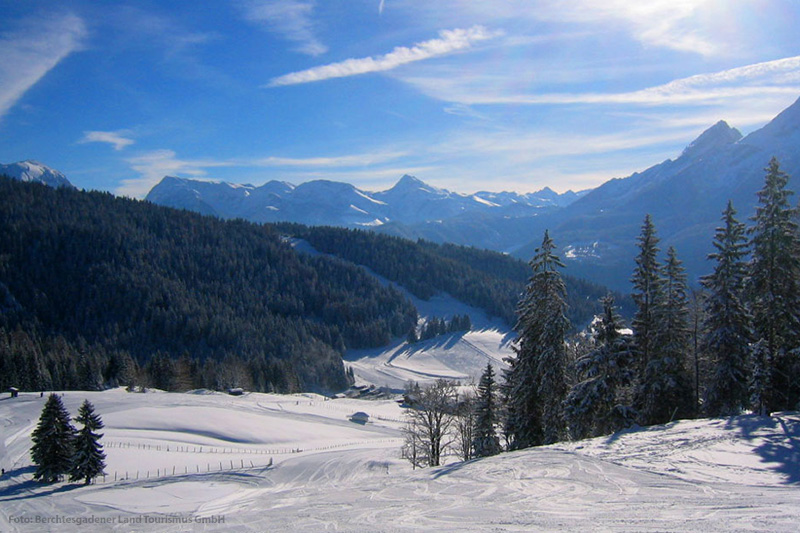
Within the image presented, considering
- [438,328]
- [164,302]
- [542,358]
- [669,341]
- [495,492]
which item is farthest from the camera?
[438,328]

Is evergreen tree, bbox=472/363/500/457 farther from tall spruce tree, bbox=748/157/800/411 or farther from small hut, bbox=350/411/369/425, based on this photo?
small hut, bbox=350/411/369/425

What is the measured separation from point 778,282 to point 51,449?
4517 cm

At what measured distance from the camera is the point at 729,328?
2786 cm

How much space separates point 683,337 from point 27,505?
38289mm

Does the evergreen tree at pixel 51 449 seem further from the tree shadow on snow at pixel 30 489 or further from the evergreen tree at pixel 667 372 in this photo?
the evergreen tree at pixel 667 372

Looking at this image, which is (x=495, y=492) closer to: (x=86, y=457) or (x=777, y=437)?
(x=777, y=437)

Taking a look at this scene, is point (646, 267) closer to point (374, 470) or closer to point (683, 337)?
point (683, 337)

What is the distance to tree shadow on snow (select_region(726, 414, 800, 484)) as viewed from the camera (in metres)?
16.1

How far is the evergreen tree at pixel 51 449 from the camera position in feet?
104

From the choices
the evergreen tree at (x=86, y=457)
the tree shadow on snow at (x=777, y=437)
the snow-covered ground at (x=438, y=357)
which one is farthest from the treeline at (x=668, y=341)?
the snow-covered ground at (x=438, y=357)

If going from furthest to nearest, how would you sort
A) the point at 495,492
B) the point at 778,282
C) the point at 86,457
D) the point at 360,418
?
the point at 360,418, the point at 86,457, the point at 778,282, the point at 495,492

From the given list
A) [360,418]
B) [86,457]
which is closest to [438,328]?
[360,418]

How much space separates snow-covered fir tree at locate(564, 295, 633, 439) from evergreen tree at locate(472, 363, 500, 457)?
289 inches

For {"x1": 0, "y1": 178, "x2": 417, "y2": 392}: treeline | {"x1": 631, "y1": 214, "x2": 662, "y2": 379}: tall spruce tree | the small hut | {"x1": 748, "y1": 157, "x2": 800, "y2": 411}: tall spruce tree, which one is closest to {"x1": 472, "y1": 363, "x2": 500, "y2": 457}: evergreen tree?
{"x1": 631, "y1": 214, "x2": 662, "y2": 379}: tall spruce tree
